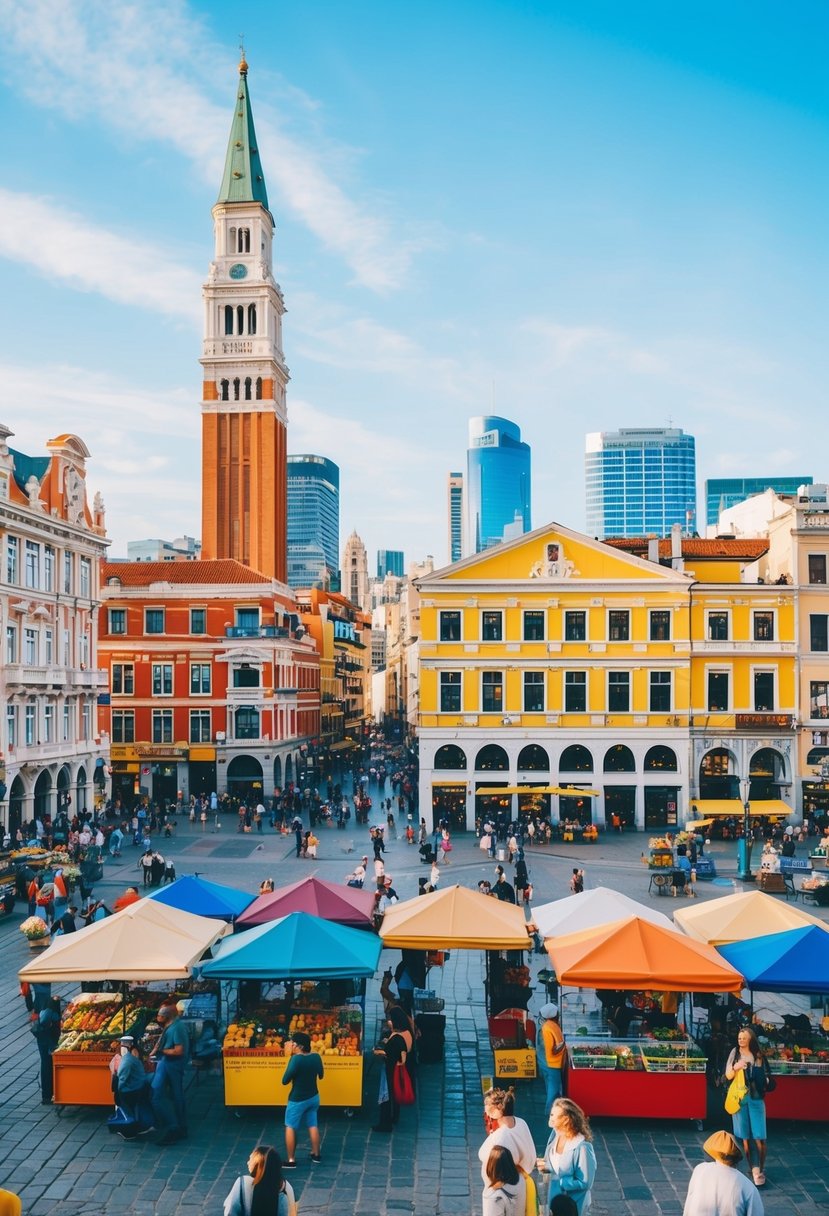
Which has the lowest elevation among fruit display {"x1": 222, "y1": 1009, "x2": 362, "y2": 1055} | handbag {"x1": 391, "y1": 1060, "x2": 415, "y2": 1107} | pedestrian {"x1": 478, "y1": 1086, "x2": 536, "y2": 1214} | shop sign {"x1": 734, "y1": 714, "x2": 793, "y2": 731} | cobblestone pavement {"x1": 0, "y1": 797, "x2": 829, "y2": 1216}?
cobblestone pavement {"x1": 0, "y1": 797, "x2": 829, "y2": 1216}

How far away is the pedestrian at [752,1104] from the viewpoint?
1222 cm

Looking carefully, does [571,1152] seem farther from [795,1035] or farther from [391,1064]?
[795,1035]

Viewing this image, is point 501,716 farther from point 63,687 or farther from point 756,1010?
point 756,1010

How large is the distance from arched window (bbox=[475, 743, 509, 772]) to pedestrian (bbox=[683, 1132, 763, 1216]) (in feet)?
129

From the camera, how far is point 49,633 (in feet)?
152

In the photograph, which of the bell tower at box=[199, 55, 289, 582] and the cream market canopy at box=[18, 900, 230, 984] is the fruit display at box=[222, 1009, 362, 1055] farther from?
the bell tower at box=[199, 55, 289, 582]

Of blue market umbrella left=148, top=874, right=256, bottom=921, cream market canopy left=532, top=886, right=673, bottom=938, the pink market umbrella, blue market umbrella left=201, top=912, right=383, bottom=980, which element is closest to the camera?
blue market umbrella left=201, top=912, right=383, bottom=980

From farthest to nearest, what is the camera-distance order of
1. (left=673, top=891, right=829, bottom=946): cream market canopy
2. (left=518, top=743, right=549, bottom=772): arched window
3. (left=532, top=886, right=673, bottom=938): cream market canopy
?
(left=518, top=743, right=549, bottom=772): arched window < (left=532, top=886, right=673, bottom=938): cream market canopy < (left=673, top=891, right=829, bottom=946): cream market canopy

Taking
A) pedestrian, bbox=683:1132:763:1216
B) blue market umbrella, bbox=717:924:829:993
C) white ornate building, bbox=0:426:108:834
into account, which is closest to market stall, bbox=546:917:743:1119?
blue market umbrella, bbox=717:924:829:993

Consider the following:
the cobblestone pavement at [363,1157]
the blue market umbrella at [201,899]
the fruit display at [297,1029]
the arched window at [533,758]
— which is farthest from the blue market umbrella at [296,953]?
the arched window at [533,758]

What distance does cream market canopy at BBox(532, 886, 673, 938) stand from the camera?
16391 millimetres

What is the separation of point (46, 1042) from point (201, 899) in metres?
4.55

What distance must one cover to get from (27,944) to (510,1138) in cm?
1861

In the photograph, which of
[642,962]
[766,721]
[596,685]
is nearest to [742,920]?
[642,962]
